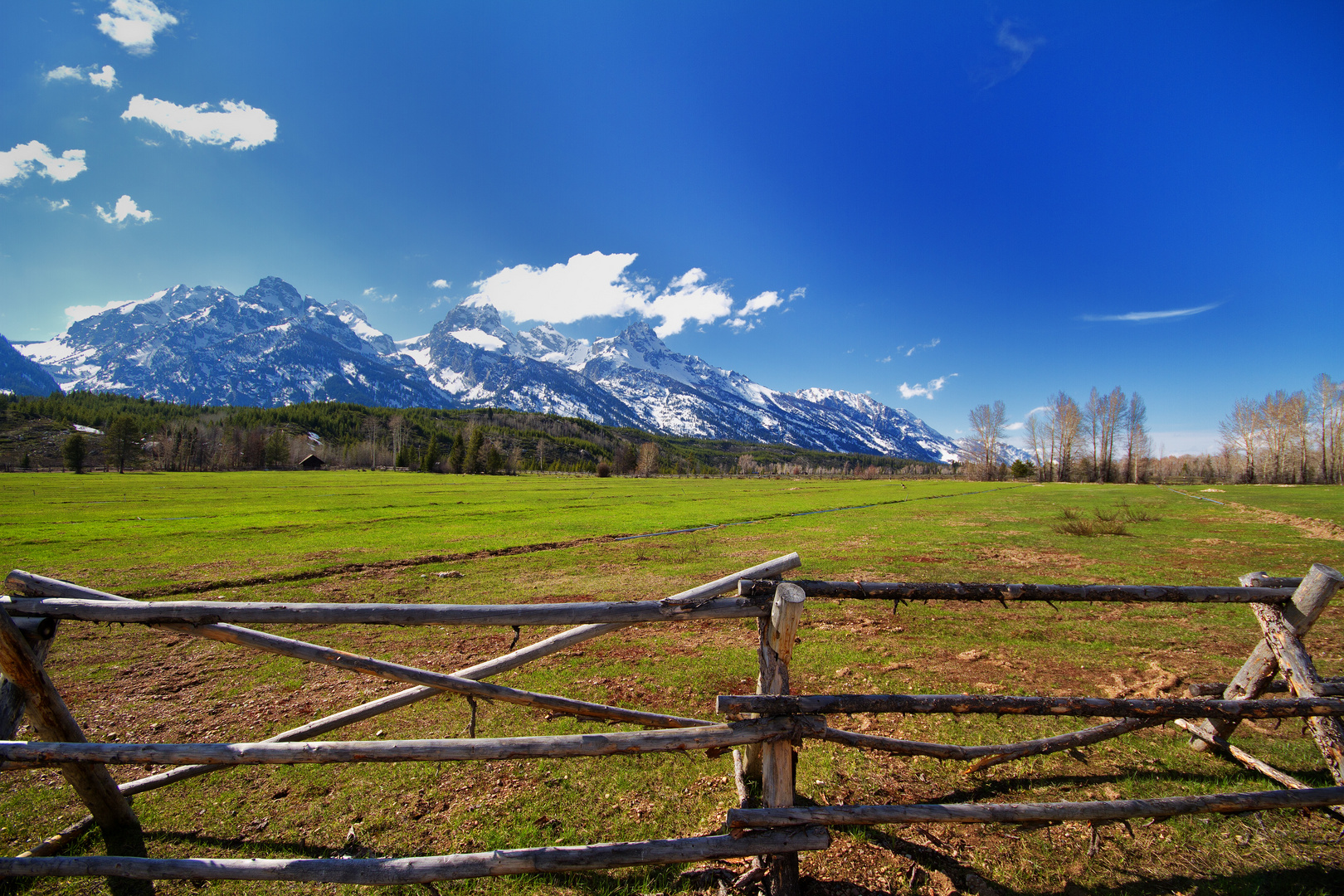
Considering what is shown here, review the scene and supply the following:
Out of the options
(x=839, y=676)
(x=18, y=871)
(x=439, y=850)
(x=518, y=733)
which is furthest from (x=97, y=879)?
(x=839, y=676)

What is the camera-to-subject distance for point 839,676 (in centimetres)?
713

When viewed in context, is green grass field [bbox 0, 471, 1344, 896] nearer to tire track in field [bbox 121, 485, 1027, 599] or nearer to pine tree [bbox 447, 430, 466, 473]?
tire track in field [bbox 121, 485, 1027, 599]

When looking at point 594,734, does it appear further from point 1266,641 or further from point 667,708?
point 1266,641

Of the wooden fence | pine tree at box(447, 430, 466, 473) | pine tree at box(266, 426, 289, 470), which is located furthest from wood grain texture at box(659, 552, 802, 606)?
pine tree at box(266, 426, 289, 470)

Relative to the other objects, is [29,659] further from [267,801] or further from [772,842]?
[772,842]

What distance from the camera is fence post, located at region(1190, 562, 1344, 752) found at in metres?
4.54

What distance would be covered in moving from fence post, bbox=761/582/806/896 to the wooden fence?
1 cm

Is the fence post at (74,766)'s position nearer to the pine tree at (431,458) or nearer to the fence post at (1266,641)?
the fence post at (1266,641)

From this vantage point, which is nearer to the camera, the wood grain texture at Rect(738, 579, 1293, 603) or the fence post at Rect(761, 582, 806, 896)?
the fence post at Rect(761, 582, 806, 896)

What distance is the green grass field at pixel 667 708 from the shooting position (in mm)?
3918

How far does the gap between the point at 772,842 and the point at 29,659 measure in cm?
571

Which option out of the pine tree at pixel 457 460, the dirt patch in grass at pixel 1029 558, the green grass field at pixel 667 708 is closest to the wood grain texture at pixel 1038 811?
the green grass field at pixel 667 708

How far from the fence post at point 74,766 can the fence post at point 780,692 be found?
4649 mm

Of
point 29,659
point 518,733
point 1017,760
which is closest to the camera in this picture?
point 29,659
